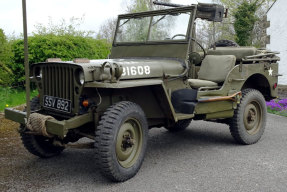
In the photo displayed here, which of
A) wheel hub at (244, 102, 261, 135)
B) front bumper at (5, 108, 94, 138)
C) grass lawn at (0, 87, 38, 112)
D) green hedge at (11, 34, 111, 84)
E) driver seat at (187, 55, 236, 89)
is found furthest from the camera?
green hedge at (11, 34, 111, 84)

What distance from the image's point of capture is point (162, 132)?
670 centimetres

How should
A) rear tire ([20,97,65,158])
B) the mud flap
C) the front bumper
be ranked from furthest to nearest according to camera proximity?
1. the mud flap
2. rear tire ([20,97,65,158])
3. the front bumper

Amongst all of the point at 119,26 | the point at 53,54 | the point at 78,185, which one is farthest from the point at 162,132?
the point at 53,54

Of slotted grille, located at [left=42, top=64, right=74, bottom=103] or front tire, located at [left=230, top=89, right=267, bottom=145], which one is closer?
slotted grille, located at [left=42, top=64, right=74, bottom=103]

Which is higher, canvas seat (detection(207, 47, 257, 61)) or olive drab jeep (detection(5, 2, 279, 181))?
canvas seat (detection(207, 47, 257, 61))

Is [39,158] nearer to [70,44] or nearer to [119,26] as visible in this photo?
[119,26]

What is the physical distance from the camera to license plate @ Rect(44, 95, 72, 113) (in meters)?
4.12

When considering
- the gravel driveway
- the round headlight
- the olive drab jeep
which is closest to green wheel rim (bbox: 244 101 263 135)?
the olive drab jeep

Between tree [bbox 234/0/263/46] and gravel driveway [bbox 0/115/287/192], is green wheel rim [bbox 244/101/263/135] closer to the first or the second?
gravel driveway [bbox 0/115/287/192]

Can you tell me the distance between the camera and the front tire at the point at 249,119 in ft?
18.3

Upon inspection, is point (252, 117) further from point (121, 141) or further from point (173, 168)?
point (121, 141)

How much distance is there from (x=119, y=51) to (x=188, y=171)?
2337 millimetres

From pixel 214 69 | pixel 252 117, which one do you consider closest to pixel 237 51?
pixel 214 69

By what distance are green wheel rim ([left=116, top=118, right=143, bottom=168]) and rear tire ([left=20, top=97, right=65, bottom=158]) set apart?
47.2 inches
